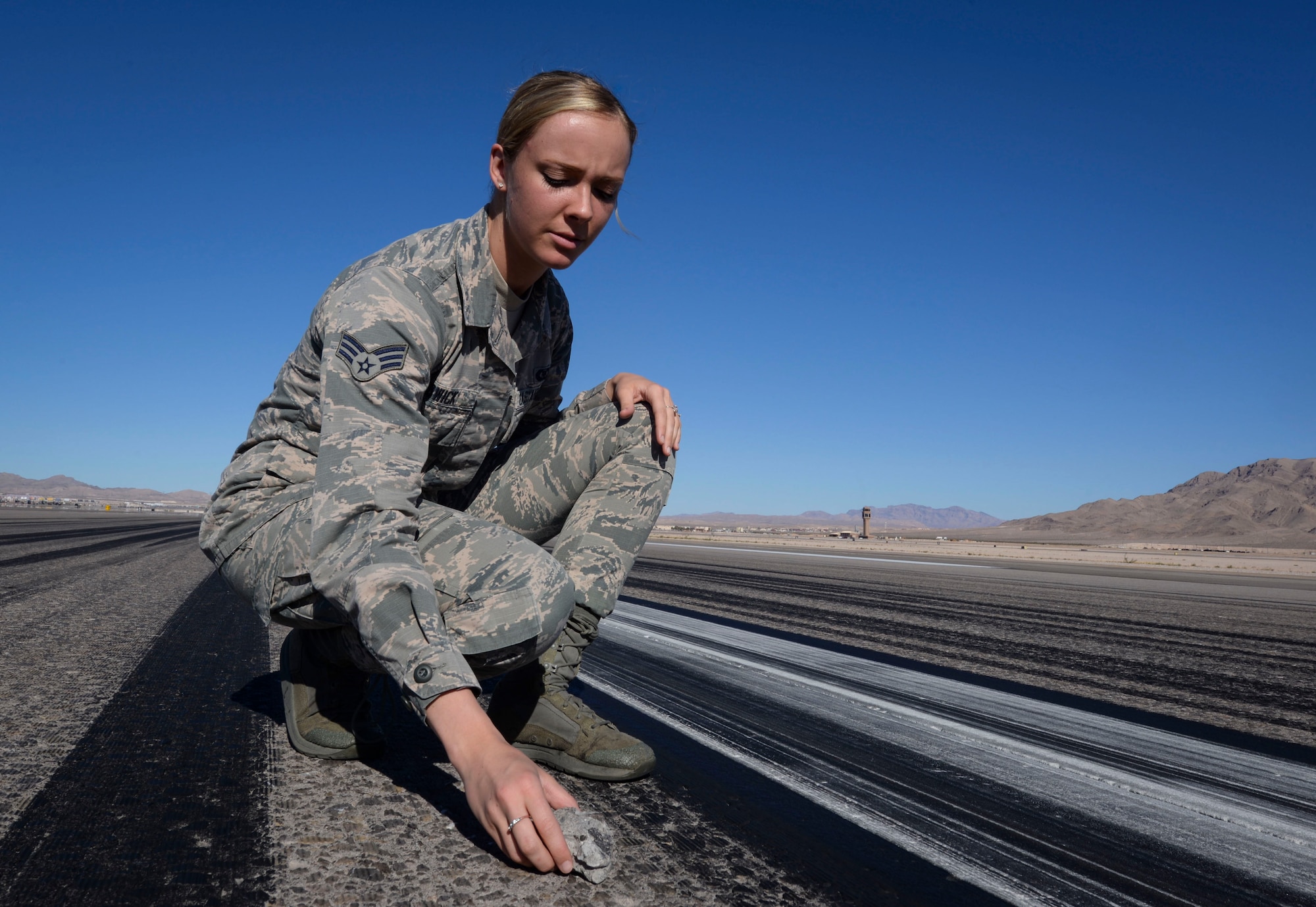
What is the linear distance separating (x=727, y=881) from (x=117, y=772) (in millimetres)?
1229

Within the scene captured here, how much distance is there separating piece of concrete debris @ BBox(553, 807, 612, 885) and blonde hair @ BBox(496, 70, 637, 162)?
1.42m

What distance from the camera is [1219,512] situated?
94312mm

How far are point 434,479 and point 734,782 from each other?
1.11 m

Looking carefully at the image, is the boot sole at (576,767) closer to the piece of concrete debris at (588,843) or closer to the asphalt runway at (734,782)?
the asphalt runway at (734,782)

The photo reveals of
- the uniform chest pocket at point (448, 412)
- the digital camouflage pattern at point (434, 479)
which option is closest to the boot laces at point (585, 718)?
the digital camouflage pattern at point (434, 479)

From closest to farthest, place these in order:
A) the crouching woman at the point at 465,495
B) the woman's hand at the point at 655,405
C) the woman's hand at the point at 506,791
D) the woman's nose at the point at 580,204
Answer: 1. the woman's hand at the point at 506,791
2. the crouching woman at the point at 465,495
3. the woman's nose at the point at 580,204
4. the woman's hand at the point at 655,405

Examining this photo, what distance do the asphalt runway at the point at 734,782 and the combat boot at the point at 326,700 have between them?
60 millimetres

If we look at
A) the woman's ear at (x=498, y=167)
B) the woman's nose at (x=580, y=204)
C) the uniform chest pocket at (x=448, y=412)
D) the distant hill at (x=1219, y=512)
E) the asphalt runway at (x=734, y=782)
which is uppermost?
the distant hill at (x=1219, y=512)

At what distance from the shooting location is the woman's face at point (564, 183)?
5.65ft

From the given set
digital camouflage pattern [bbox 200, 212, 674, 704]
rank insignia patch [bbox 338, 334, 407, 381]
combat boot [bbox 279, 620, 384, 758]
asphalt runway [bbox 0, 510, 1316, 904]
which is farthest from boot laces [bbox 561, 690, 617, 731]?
rank insignia patch [bbox 338, 334, 407, 381]

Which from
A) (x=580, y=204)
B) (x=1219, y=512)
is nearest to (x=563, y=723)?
(x=580, y=204)

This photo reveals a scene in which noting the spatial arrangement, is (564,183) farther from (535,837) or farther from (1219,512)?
(1219,512)

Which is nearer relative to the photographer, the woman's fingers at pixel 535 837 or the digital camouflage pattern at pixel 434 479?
the woman's fingers at pixel 535 837

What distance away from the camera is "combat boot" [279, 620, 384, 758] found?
1714mm
